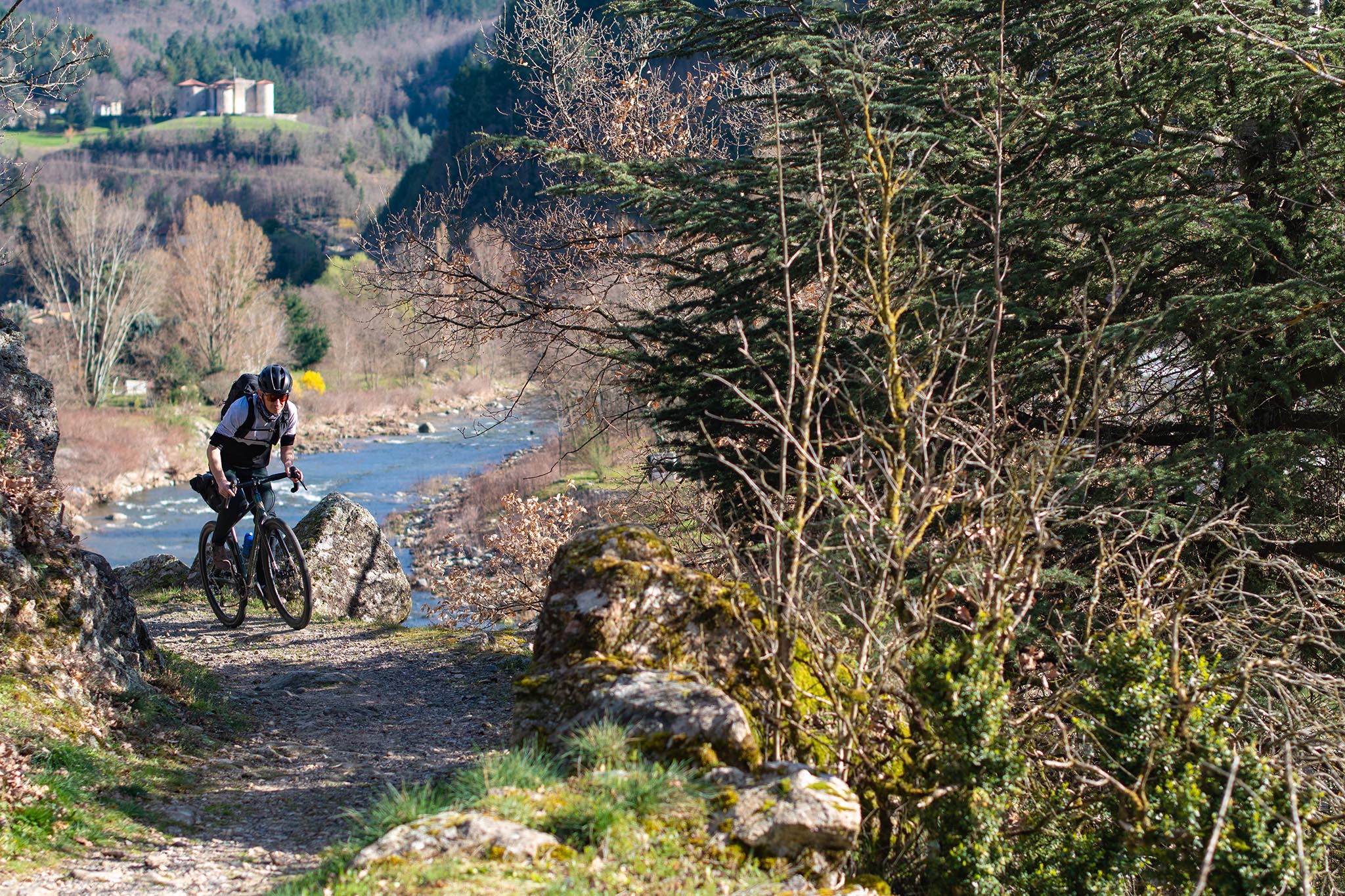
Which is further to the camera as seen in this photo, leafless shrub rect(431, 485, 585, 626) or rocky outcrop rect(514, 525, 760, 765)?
leafless shrub rect(431, 485, 585, 626)

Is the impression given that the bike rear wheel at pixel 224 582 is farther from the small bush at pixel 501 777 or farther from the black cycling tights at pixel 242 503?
the small bush at pixel 501 777

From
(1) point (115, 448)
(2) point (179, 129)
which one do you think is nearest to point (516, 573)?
(1) point (115, 448)

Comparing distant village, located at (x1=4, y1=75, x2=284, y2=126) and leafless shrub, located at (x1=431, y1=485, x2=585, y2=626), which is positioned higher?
distant village, located at (x1=4, y1=75, x2=284, y2=126)

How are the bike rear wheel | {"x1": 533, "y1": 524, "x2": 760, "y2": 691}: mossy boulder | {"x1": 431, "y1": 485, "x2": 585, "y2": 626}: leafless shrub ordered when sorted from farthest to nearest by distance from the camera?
{"x1": 431, "y1": 485, "x2": 585, "y2": 626}: leafless shrub → the bike rear wheel → {"x1": 533, "y1": 524, "x2": 760, "y2": 691}: mossy boulder

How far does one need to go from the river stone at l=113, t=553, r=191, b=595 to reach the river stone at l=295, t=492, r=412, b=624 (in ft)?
4.07

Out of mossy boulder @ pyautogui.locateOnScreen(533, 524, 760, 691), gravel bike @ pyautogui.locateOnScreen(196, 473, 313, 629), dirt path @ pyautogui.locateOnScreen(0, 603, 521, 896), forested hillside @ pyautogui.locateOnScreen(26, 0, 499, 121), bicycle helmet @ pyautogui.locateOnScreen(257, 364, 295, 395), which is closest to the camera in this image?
dirt path @ pyautogui.locateOnScreen(0, 603, 521, 896)

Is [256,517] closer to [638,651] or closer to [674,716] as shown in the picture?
[638,651]

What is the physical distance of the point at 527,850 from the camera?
3.34m

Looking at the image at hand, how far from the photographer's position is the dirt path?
4.05 m

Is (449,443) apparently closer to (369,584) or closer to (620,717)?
(369,584)

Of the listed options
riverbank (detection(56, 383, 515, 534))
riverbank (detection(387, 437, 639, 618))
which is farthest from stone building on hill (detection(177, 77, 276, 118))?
riverbank (detection(387, 437, 639, 618))

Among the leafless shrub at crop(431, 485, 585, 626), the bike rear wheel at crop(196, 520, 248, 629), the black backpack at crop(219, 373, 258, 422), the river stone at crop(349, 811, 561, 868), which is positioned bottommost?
the leafless shrub at crop(431, 485, 585, 626)

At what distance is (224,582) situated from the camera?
29.8 feet

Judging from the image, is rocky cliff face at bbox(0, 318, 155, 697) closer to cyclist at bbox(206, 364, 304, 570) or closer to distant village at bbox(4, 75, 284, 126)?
cyclist at bbox(206, 364, 304, 570)
